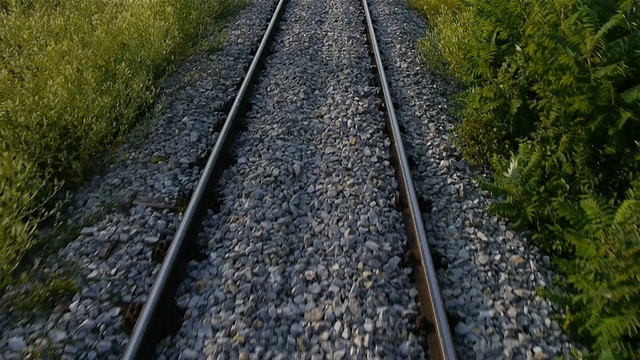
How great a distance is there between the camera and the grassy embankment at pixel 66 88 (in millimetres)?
3738

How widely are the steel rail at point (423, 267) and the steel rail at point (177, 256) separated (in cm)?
158

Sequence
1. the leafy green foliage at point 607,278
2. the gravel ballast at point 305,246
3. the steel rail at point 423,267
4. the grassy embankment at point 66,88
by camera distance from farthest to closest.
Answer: the grassy embankment at point 66,88, the gravel ballast at point 305,246, the steel rail at point 423,267, the leafy green foliage at point 607,278

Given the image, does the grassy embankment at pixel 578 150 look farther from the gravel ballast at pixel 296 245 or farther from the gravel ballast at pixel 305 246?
the gravel ballast at pixel 305 246

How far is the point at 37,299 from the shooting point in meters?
3.16

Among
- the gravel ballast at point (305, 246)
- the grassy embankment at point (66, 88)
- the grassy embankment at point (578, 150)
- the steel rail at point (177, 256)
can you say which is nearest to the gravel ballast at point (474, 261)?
the grassy embankment at point (578, 150)

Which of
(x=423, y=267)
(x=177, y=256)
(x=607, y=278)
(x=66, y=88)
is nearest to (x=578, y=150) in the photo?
(x=607, y=278)

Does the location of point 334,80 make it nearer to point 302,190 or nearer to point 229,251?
point 302,190

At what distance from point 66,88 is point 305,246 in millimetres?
2760

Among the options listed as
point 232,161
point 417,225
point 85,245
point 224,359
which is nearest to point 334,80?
point 232,161

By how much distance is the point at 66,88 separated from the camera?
4770 millimetres

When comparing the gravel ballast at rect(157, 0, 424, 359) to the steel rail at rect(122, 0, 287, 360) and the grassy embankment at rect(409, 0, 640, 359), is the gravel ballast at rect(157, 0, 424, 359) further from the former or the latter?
the grassy embankment at rect(409, 0, 640, 359)

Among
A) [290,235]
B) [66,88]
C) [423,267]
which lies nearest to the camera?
[423,267]

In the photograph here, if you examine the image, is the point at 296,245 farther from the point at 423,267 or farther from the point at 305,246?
the point at 423,267

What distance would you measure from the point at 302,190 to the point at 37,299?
2.11 metres
